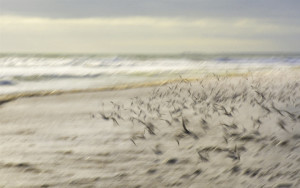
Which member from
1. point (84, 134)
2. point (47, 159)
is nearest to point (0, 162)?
point (47, 159)

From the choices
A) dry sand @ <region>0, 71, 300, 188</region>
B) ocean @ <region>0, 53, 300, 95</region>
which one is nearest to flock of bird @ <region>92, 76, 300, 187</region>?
dry sand @ <region>0, 71, 300, 188</region>

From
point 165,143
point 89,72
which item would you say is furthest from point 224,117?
point 89,72

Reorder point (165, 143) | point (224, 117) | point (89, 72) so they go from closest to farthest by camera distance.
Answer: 1. point (165, 143)
2. point (224, 117)
3. point (89, 72)

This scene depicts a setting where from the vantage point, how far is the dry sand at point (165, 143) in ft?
12.5

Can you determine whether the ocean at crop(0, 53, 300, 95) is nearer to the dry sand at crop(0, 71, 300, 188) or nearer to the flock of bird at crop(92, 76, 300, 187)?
the flock of bird at crop(92, 76, 300, 187)

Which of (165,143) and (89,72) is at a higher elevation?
(165,143)

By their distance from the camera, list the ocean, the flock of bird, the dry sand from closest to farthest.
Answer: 1. the dry sand
2. the flock of bird
3. the ocean

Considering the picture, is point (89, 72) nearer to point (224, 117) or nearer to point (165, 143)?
point (224, 117)

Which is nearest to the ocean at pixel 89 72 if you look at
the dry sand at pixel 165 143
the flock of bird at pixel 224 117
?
the flock of bird at pixel 224 117

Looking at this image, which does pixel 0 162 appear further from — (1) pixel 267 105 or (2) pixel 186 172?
(1) pixel 267 105

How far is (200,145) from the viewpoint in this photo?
468 cm

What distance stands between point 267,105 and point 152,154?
229 centimetres

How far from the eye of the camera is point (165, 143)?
4852 millimetres

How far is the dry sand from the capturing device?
150 inches
